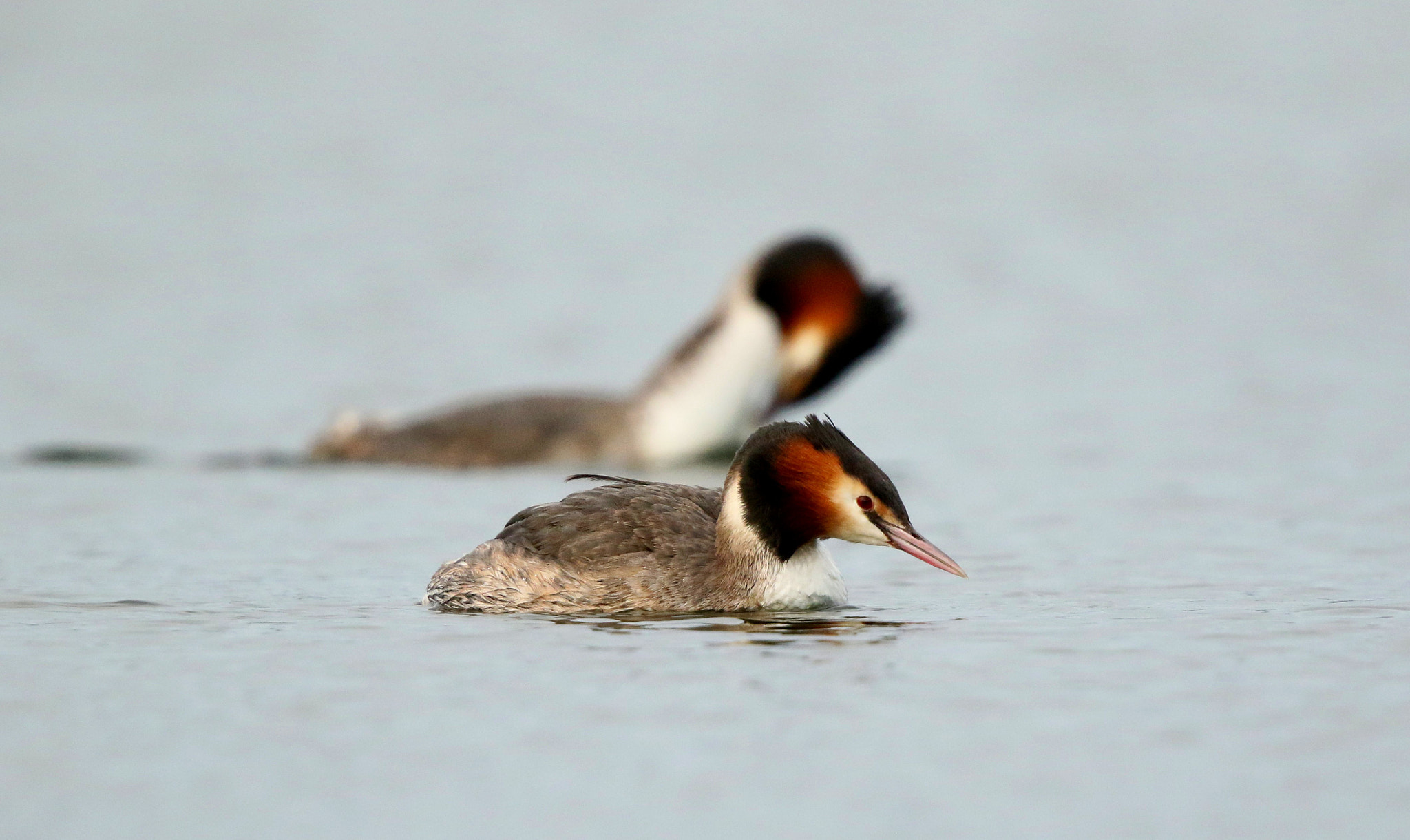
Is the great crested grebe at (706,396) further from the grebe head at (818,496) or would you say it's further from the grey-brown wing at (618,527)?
the grebe head at (818,496)

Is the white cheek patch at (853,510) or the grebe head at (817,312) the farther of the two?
the grebe head at (817,312)

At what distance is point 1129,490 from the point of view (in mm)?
14227

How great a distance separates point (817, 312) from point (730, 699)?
8.84 metres

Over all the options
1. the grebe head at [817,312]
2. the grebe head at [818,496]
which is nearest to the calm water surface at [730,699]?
the grebe head at [818,496]

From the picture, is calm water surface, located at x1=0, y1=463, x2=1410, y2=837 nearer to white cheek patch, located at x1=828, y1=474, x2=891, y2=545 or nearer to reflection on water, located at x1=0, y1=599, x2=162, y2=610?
reflection on water, located at x1=0, y1=599, x2=162, y2=610

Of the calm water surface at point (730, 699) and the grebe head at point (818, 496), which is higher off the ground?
the grebe head at point (818, 496)

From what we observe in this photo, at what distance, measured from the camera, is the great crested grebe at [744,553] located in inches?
384

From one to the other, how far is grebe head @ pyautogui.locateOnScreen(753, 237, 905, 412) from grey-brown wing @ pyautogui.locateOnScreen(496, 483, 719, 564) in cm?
588

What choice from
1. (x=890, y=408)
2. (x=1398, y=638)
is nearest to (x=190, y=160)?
(x=890, y=408)

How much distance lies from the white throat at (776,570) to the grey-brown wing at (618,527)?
0.59 ft

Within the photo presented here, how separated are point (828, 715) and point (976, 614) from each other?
2179 mm

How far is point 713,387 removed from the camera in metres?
16.6

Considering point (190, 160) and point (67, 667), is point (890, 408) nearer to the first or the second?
point (67, 667)

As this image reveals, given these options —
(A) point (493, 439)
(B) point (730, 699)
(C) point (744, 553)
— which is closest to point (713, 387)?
(A) point (493, 439)
